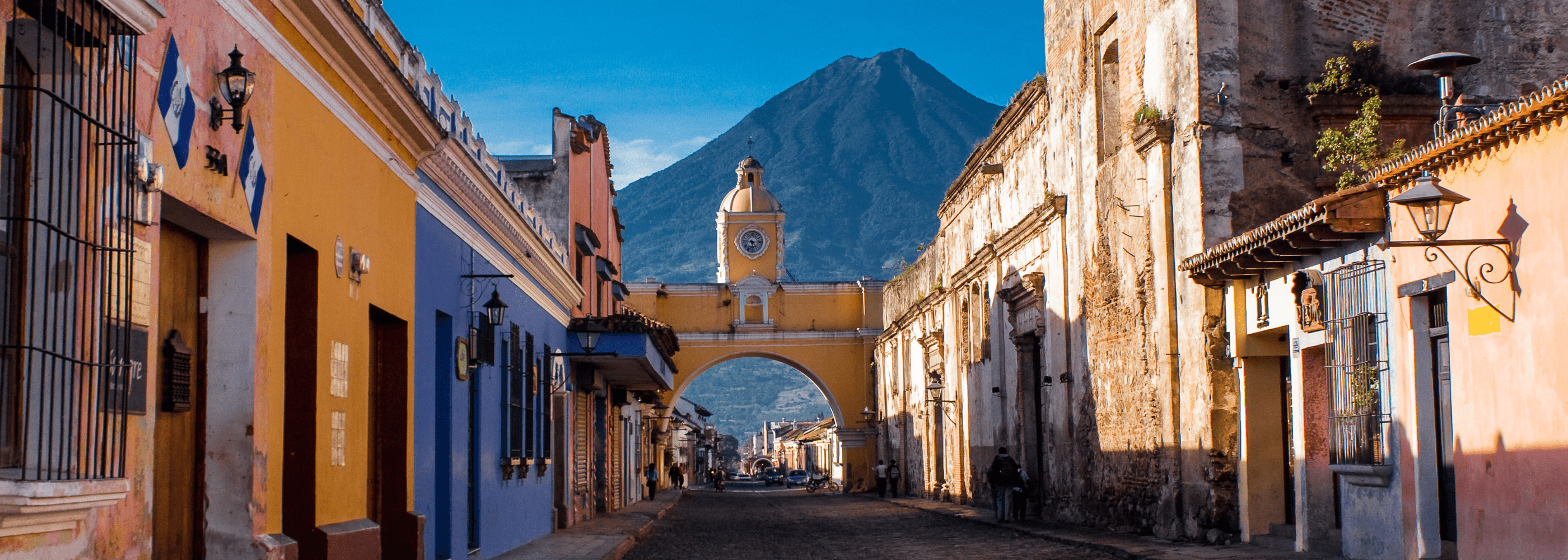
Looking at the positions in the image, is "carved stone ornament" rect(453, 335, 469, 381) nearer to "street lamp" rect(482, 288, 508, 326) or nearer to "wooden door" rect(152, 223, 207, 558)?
"street lamp" rect(482, 288, 508, 326)

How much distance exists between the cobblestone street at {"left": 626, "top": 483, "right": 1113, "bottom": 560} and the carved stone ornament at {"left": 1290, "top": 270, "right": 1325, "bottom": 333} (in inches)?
117

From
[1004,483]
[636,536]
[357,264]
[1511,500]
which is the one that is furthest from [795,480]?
[357,264]

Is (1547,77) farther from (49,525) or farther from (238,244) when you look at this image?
(49,525)

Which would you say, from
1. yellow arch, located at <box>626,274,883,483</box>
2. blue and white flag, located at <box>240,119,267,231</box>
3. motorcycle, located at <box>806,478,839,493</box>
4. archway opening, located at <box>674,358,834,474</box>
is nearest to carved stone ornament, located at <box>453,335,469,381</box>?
blue and white flag, located at <box>240,119,267,231</box>

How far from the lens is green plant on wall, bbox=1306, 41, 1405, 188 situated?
41.4 feet

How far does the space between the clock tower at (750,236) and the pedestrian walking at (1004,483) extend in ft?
94.1

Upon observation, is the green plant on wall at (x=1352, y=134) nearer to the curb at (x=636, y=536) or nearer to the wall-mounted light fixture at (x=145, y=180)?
the curb at (x=636, y=536)

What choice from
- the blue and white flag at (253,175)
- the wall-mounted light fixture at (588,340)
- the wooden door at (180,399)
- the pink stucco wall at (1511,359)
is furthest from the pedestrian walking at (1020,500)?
the wooden door at (180,399)

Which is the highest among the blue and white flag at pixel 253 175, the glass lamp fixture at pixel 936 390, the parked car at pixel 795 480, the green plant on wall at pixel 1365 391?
the blue and white flag at pixel 253 175

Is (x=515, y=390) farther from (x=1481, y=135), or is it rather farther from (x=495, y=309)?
(x=1481, y=135)

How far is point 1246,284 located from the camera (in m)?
12.8

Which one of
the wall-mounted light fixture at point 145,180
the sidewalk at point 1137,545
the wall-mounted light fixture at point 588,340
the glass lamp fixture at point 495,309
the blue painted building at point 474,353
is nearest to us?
the wall-mounted light fixture at point 145,180

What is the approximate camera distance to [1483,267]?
29.0ft

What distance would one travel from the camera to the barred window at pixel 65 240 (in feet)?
13.7
